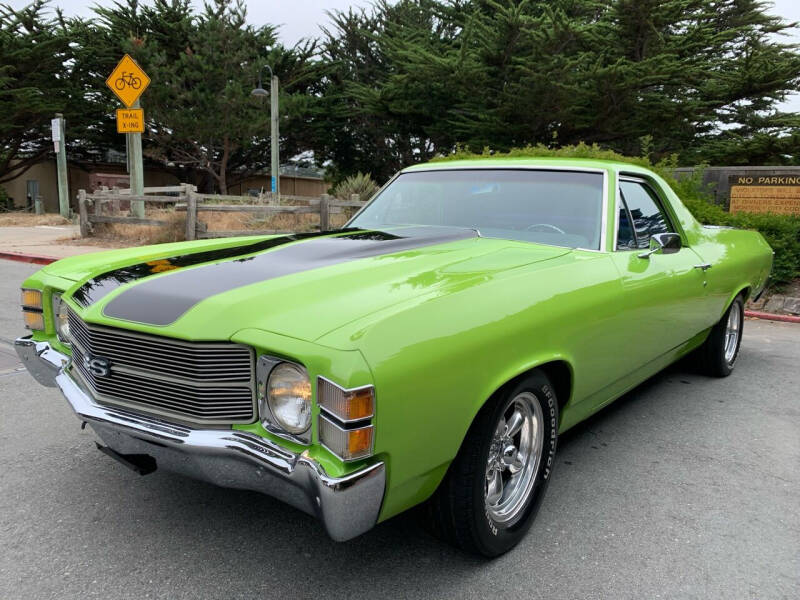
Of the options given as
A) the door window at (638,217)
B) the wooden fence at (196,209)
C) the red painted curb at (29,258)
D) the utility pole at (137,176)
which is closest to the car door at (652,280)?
the door window at (638,217)

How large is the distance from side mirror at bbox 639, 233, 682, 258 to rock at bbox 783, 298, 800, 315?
5411 millimetres

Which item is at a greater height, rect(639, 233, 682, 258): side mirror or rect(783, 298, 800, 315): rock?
rect(639, 233, 682, 258): side mirror

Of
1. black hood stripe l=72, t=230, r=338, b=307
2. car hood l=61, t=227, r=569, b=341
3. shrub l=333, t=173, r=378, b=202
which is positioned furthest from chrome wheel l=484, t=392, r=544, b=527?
shrub l=333, t=173, r=378, b=202

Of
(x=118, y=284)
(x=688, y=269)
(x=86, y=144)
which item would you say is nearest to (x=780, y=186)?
(x=688, y=269)

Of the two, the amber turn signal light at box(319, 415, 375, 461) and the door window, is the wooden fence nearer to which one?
the door window

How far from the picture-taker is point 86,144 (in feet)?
104

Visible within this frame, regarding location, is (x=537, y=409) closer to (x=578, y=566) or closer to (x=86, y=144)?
(x=578, y=566)

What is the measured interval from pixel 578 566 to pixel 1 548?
2.22 metres

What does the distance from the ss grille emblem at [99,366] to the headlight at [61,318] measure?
0.57m

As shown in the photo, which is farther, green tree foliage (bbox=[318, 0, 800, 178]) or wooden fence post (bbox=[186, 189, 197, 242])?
green tree foliage (bbox=[318, 0, 800, 178])

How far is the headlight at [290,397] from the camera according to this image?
194 cm

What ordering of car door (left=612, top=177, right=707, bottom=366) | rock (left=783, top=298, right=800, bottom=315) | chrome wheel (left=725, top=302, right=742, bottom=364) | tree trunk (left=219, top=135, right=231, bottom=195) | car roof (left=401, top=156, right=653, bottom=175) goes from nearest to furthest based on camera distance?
1. car door (left=612, top=177, right=707, bottom=366)
2. car roof (left=401, top=156, right=653, bottom=175)
3. chrome wheel (left=725, top=302, right=742, bottom=364)
4. rock (left=783, top=298, right=800, bottom=315)
5. tree trunk (left=219, top=135, right=231, bottom=195)

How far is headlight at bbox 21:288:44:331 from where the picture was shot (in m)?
3.03

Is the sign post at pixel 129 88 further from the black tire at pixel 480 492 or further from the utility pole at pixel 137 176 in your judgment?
the black tire at pixel 480 492
